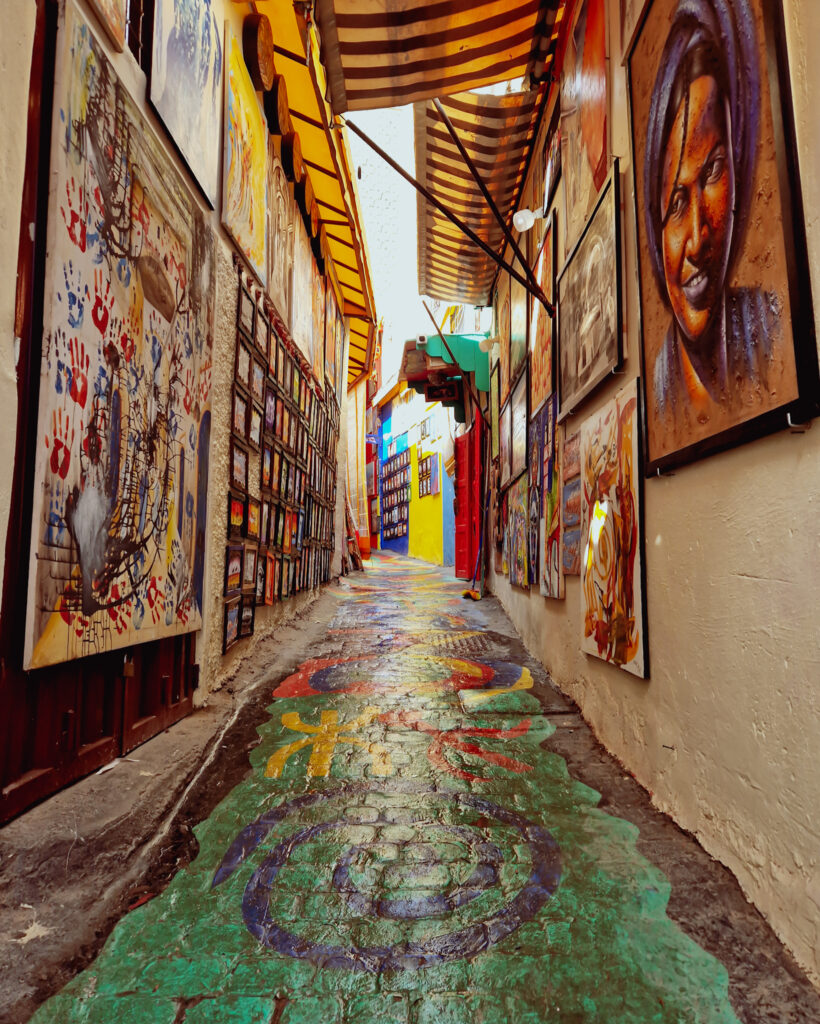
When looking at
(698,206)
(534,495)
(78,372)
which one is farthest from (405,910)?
(534,495)

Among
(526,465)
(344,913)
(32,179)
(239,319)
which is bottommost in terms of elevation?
(344,913)

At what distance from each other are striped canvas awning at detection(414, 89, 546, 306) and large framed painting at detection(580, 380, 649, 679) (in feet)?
10.3

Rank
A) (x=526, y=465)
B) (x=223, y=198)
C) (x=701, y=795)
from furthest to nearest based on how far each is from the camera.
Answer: (x=526, y=465) < (x=223, y=198) < (x=701, y=795)

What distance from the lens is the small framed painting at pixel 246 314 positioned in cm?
416

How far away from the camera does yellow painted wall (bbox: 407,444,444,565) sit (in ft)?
57.7

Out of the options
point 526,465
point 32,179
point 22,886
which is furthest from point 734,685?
point 526,465

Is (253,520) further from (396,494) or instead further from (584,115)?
(396,494)

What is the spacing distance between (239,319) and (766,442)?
3546mm

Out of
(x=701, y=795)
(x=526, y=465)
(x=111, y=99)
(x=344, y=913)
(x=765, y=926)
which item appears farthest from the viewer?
(x=526, y=465)

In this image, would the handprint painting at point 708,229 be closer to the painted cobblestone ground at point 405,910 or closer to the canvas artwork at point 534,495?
the painted cobblestone ground at point 405,910

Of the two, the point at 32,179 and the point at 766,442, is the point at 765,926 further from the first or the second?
the point at 32,179

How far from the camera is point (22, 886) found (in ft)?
5.54

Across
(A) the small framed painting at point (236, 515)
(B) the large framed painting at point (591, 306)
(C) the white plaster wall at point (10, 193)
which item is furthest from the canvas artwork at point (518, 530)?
(C) the white plaster wall at point (10, 193)

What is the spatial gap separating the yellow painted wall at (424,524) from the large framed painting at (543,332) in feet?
39.7
